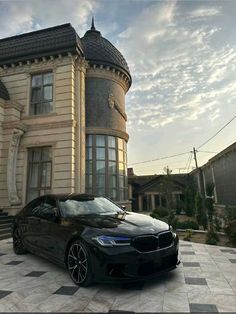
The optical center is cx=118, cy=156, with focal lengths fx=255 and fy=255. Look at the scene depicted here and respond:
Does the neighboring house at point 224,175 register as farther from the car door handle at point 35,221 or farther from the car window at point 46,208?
the car door handle at point 35,221

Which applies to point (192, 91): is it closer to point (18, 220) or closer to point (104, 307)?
point (18, 220)

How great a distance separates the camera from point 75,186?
36.2 feet

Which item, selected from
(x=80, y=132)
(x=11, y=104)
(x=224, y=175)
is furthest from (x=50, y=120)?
(x=224, y=175)

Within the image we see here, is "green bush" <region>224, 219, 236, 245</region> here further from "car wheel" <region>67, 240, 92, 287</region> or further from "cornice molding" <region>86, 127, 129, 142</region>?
"cornice molding" <region>86, 127, 129, 142</region>

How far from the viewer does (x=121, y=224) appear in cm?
391

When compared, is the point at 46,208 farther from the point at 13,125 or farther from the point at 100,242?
the point at 13,125

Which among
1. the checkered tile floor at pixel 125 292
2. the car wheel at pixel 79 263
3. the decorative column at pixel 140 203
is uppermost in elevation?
the decorative column at pixel 140 203

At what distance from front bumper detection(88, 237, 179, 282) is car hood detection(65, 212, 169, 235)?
0.94 ft

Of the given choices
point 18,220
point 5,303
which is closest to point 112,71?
point 18,220

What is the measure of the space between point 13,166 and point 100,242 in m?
8.96

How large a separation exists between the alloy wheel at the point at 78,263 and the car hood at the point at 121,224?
37cm

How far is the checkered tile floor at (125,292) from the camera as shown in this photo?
119 inches

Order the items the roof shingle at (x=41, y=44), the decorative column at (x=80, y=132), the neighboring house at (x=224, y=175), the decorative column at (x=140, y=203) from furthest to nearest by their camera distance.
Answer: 1. the decorative column at (x=140, y=203)
2. the neighboring house at (x=224, y=175)
3. the roof shingle at (x=41, y=44)
4. the decorative column at (x=80, y=132)

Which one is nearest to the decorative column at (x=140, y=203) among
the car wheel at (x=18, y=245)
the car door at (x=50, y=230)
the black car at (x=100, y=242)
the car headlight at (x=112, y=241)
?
the car wheel at (x=18, y=245)
